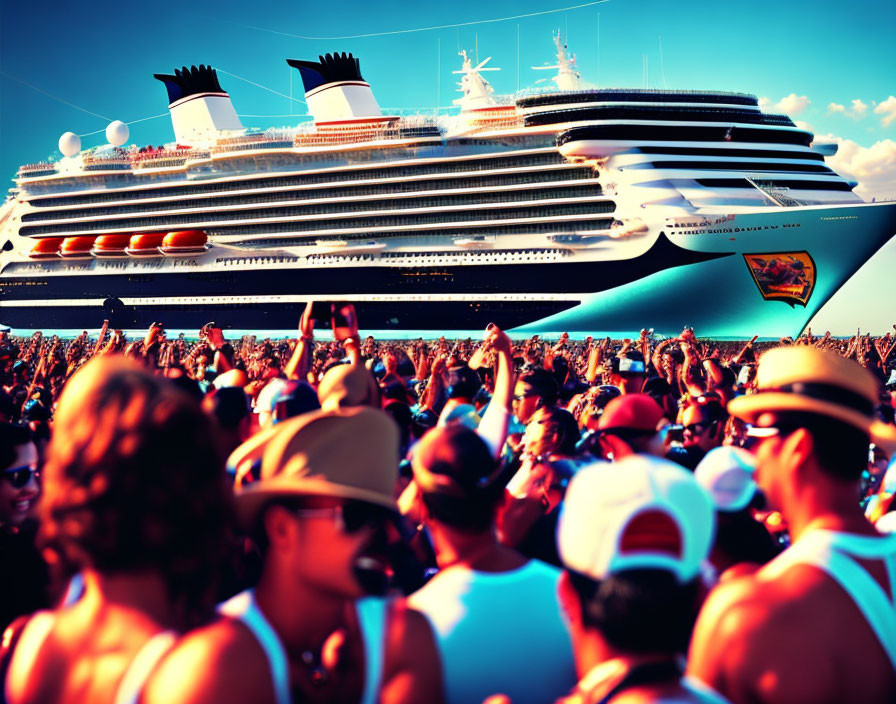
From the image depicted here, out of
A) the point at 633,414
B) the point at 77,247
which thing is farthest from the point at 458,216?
the point at 633,414

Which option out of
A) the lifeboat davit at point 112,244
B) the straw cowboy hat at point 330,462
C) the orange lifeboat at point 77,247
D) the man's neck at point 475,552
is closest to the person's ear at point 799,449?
the man's neck at point 475,552

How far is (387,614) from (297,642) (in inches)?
9.4

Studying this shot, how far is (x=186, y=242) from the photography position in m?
47.3

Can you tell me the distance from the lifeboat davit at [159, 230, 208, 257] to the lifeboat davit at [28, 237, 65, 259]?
886cm

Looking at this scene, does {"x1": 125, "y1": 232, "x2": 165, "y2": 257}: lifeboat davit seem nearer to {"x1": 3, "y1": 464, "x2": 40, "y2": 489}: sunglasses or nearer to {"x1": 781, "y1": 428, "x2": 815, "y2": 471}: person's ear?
{"x1": 3, "y1": 464, "x2": 40, "y2": 489}: sunglasses

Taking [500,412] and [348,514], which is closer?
[348,514]

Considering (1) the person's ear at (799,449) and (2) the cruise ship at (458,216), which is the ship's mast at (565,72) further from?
(1) the person's ear at (799,449)

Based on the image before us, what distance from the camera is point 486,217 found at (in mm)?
40625

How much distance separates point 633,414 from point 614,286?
112 feet

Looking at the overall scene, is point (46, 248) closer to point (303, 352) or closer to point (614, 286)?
point (614, 286)

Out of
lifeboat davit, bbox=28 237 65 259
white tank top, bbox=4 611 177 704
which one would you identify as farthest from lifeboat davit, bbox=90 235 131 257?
white tank top, bbox=4 611 177 704

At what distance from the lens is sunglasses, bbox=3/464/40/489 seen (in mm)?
3648

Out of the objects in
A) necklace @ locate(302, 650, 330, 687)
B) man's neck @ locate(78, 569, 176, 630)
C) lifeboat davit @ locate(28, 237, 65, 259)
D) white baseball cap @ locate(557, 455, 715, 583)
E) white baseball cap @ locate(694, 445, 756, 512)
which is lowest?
necklace @ locate(302, 650, 330, 687)

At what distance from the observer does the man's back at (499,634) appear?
242 cm
